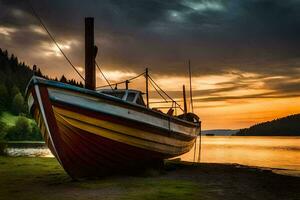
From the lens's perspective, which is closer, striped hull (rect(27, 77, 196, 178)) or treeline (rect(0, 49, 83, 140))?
striped hull (rect(27, 77, 196, 178))

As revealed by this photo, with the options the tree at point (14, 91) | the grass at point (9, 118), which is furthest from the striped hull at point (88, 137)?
the tree at point (14, 91)

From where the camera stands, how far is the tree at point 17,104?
153250 millimetres

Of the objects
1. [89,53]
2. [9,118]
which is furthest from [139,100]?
[9,118]

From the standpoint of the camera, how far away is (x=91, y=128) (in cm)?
1378

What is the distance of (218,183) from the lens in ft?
47.0

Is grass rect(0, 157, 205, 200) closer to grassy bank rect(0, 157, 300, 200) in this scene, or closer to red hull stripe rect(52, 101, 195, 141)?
grassy bank rect(0, 157, 300, 200)

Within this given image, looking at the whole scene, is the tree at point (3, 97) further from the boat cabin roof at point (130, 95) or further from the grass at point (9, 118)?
the boat cabin roof at point (130, 95)

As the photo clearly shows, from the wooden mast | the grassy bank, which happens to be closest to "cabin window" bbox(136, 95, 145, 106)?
the wooden mast

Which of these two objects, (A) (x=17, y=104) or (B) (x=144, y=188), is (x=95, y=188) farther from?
(A) (x=17, y=104)

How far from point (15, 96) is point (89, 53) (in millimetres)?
147489

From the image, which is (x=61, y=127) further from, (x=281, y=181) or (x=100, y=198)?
(x=281, y=181)

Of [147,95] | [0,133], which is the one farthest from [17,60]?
[147,95]

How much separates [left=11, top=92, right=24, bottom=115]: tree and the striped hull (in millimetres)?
145479

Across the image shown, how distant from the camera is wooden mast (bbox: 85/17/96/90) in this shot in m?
15.9
